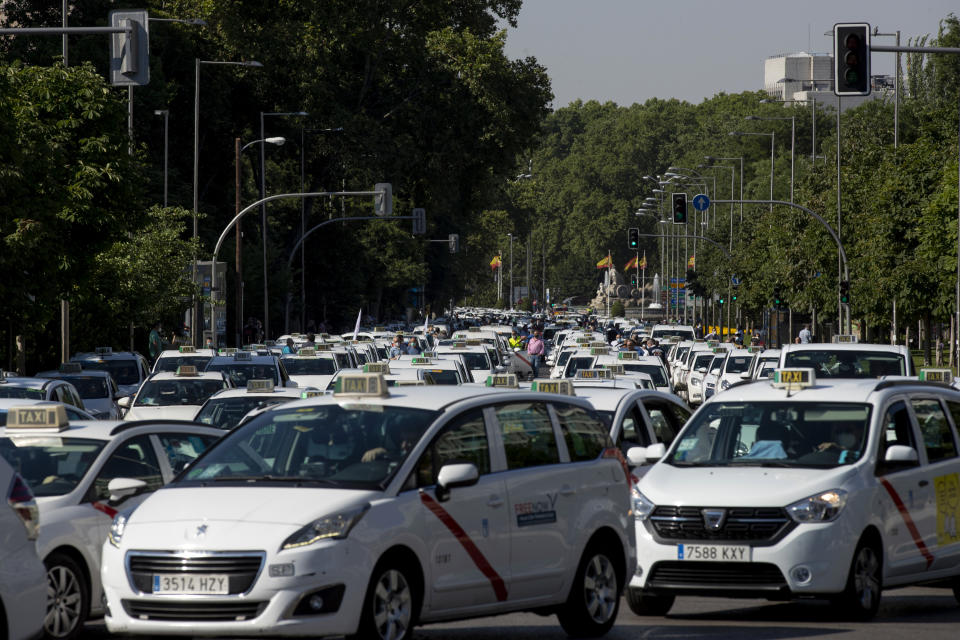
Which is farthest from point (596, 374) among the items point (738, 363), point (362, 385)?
point (738, 363)

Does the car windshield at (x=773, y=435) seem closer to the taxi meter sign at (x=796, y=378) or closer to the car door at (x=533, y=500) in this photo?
the taxi meter sign at (x=796, y=378)

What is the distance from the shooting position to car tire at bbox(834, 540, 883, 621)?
1112 cm

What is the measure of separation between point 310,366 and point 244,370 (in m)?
5.18

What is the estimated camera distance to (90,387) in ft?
93.4

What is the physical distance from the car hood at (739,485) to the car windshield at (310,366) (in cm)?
2183

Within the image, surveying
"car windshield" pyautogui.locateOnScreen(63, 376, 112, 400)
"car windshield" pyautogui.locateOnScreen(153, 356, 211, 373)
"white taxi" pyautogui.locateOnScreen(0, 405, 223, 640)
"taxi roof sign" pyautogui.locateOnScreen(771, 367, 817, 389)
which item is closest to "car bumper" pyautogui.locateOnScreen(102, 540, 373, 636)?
"white taxi" pyautogui.locateOnScreen(0, 405, 223, 640)

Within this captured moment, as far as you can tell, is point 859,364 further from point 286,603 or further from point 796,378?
point 286,603

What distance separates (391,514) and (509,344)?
168 feet

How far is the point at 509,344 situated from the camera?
60.1 meters

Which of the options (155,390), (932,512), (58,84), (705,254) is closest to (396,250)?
(705,254)

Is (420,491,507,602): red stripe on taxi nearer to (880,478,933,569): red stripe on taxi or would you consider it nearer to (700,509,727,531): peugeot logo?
(700,509,727,531): peugeot logo

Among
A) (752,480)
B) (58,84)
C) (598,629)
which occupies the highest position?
(58,84)

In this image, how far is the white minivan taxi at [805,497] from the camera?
1101 cm

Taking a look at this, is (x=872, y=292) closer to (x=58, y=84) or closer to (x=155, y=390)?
(x=58, y=84)
